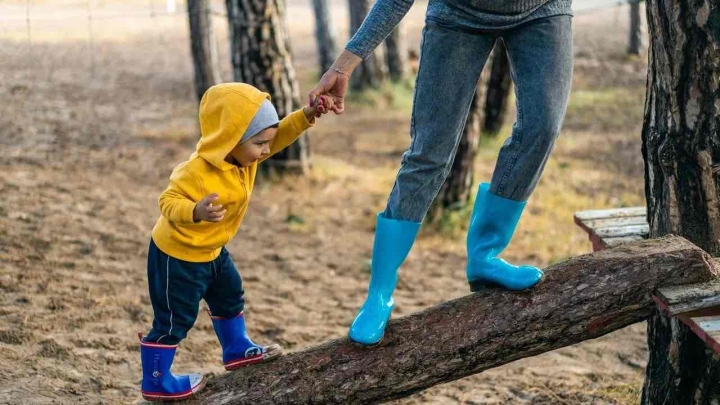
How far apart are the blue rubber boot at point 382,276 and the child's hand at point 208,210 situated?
0.62 meters

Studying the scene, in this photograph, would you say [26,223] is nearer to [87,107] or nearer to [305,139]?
[305,139]

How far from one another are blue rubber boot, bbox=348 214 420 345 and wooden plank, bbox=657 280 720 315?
3.03 ft

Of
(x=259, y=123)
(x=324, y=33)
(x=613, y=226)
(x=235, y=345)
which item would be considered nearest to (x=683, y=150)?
(x=613, y=226)

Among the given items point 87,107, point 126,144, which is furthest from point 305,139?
point 87,107

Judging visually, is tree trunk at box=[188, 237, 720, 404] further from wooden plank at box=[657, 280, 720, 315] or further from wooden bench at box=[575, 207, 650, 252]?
wooden bench at box=[575, 207, 650, 252]

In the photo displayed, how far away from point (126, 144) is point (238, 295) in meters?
6.16

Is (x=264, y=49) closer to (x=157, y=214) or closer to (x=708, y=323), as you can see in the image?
(x=157, y=214)

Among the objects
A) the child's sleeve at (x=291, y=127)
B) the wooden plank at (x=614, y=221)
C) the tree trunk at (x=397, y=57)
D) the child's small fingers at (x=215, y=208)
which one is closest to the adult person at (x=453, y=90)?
the child's sleeve at (x=291, y=127)

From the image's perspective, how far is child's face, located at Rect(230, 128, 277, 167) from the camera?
295 cm

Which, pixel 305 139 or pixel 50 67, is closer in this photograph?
pixel 305 139

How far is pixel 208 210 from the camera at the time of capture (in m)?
2.71

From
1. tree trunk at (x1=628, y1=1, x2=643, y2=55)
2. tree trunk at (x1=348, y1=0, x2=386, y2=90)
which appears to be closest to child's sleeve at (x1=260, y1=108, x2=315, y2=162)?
tree trunk at (x1=348, y1=0, x2=386, y2=90)

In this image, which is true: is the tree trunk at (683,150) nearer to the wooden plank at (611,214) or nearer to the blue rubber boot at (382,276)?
the wooden plank at (611,214)

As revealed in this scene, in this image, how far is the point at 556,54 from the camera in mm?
2918
